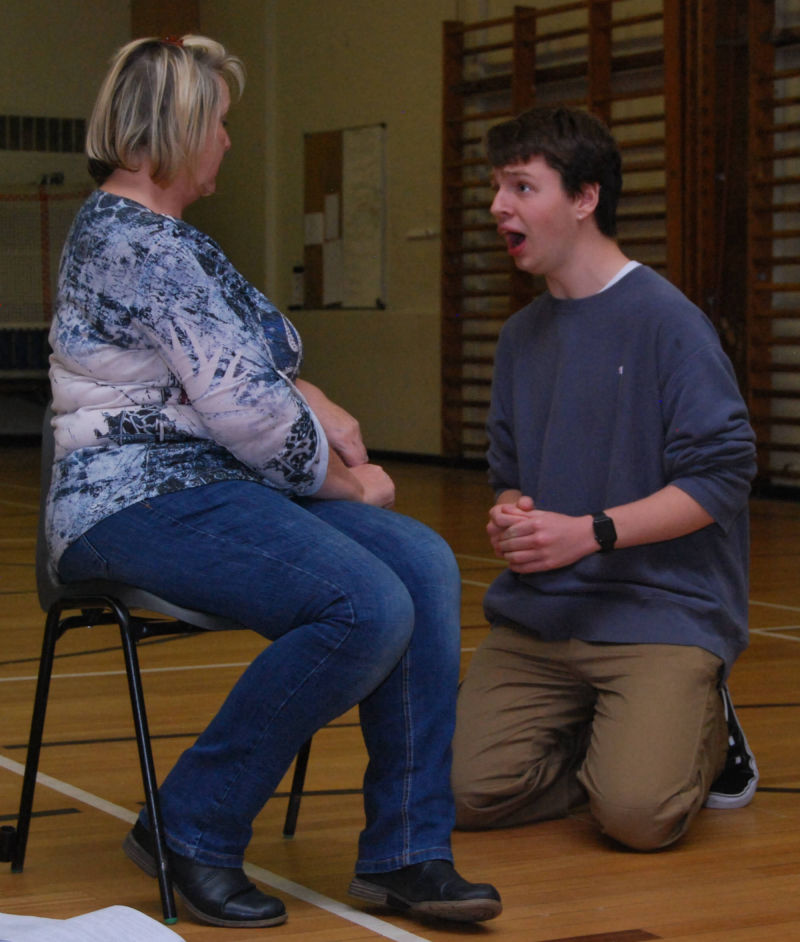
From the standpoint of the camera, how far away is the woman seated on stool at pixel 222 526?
5.49 feet

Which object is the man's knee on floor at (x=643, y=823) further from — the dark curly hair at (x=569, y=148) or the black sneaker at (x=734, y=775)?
the dark curly hair at (x=569, y=148)

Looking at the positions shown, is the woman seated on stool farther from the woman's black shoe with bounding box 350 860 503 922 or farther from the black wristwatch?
the black wristwatch

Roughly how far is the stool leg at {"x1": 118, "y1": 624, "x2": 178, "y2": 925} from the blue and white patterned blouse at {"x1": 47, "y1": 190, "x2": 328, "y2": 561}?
141 millimetres

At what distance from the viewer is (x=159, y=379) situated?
1746 mm

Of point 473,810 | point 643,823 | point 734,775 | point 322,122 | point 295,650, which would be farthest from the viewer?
point 322,122

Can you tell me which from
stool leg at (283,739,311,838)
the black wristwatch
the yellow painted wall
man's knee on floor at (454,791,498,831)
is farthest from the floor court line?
the yellow painted wall

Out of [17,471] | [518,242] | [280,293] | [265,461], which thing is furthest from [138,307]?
[280,293]

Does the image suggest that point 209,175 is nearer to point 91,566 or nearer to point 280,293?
point 91,566

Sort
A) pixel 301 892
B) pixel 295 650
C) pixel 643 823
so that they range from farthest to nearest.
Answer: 1. pixel 643 823
2. pixel 301 892
3. pixel 295 650

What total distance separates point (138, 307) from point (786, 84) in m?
5.35

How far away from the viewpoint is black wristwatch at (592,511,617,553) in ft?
6.79

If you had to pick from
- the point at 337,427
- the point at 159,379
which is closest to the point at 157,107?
the point at 159,379

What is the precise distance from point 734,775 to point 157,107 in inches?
49.0

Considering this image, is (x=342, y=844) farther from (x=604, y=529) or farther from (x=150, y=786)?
(x=604, y=529)
